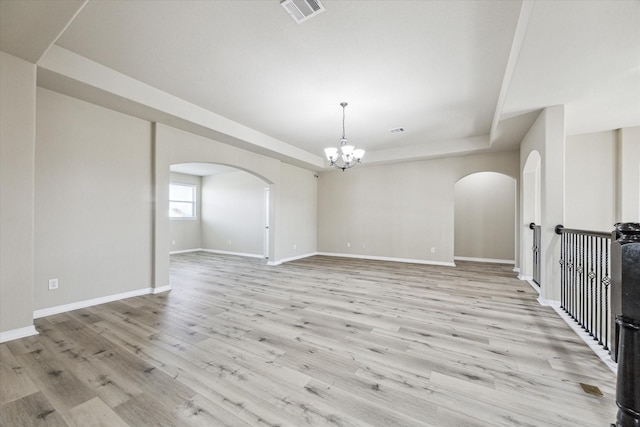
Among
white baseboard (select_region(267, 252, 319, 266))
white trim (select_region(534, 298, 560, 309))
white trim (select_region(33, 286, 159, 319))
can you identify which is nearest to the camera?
white trim (select_region(33, 286, 159, 319))

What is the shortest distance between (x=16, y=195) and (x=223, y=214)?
637 cm

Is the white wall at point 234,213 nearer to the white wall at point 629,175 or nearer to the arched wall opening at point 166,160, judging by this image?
the arched wall opening at point 166,160

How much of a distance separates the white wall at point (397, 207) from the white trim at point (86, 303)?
527 cm

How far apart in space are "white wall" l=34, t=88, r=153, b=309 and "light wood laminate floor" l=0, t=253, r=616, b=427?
42 cm

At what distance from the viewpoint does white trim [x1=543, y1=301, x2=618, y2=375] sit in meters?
2.09

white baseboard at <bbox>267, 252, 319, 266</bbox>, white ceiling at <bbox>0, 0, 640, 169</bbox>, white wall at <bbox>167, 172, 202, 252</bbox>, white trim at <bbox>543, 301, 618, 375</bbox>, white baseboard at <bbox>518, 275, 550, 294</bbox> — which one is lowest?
white baseboard at <bbox>267, 252, 319, 266</bbox>

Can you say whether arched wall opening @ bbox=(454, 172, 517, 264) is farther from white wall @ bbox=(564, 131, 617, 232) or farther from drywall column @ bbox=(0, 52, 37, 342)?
drywall column @ bbox=(0, 52, 37, 342)

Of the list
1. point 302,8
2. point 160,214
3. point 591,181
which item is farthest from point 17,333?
point 591,181

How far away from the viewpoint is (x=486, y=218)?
23.8 ft

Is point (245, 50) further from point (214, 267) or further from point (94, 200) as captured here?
point (214, 267)

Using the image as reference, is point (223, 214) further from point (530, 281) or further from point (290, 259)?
point (530, 281)

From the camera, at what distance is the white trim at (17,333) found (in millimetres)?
A: 2484

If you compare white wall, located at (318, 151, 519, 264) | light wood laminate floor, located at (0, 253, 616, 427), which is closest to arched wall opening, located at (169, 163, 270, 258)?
white wall, located at (318, 151, 519, 264)

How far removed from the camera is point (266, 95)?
3.80 metres
